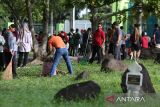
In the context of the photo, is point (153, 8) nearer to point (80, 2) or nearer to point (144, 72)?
point (80, 2)

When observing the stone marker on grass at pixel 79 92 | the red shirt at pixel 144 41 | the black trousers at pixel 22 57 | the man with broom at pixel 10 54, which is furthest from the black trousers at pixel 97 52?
the stone marker on grass at pixel 79 92

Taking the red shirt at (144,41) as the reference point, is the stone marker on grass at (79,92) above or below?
above

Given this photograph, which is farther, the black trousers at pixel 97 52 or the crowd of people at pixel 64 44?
the black trousers at pixel 97 52

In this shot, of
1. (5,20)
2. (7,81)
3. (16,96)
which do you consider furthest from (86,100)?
(5,20)

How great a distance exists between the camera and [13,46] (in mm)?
17922

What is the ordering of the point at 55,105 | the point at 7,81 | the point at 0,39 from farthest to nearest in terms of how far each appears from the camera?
1. the point at 0,39
2. the point at 7,81
3. the point at 55,105

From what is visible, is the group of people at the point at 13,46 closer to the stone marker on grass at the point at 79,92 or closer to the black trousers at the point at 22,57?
the black trousers at the point at 22,57

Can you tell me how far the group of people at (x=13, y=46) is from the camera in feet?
58.4

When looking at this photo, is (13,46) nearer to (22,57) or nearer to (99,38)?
(22,57)

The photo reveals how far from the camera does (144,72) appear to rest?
12125 millimetres

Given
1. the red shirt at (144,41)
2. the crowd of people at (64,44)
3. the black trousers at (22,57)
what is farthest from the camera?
the red shirt at (144,41)

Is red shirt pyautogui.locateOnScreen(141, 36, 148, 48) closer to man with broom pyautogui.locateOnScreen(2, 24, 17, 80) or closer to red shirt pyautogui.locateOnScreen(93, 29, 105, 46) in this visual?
red shirt pyautogui.locateOnScreen(93, 29, 105, 46)

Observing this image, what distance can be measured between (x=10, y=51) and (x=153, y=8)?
10811 millimetres

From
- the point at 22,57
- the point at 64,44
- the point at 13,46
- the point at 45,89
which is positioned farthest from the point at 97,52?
the point at 45,89
